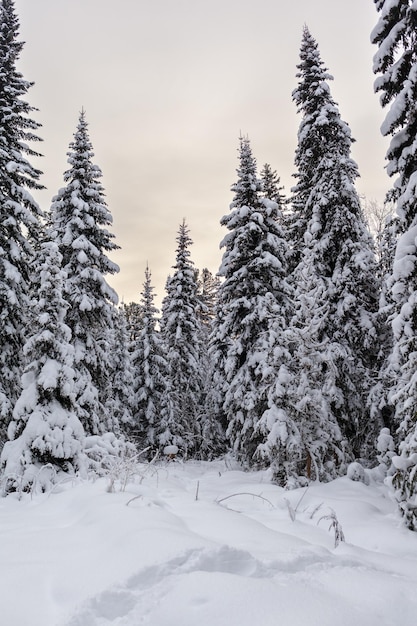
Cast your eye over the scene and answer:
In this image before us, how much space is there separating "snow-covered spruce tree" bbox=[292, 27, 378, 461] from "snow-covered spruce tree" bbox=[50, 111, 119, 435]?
7948mm

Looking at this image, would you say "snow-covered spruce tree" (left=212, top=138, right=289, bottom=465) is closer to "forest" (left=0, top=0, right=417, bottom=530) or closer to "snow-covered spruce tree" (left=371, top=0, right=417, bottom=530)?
"forest" (left=0, top=0, right=417, bottom=530)

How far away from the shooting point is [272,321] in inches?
487

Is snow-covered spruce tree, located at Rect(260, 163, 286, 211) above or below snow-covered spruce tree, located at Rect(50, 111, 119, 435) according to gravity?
above

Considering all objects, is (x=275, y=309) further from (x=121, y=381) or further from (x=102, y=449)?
(x=121, y=381)

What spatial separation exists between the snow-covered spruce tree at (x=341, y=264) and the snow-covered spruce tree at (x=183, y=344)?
12.3 meters

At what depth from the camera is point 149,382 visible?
26219mm

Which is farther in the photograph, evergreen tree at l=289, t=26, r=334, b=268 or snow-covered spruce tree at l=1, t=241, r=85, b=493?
evergreen tree at l=289, t=26, r=334, b=268

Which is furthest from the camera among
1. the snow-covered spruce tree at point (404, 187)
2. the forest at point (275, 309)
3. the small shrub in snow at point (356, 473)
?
the small shrub in snow at point (356, 473)

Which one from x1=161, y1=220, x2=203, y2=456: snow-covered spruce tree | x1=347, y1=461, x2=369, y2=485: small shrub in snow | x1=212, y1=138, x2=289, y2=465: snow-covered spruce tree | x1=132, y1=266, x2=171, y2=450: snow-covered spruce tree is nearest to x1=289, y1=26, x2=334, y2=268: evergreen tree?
x1=212, y1=138, x2=289, y2=465: snow-covered spruce tree

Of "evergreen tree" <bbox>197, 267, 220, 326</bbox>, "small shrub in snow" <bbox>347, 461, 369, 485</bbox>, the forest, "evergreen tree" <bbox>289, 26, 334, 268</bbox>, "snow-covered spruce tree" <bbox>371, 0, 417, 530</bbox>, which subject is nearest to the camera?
"snow-covered spruce tree" <bbox>371, 0, 417, 530</bbox>

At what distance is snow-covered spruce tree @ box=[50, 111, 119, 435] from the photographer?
14727 mm

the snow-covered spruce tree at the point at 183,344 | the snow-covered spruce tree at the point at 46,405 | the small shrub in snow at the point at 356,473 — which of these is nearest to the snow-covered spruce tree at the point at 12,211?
the snow-covered spruce tree at the point at 46,405

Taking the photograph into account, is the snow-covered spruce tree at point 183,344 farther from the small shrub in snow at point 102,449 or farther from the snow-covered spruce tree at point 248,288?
the small shrub in snow at point 102,449

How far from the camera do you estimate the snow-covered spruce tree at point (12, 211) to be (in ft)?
43.4
